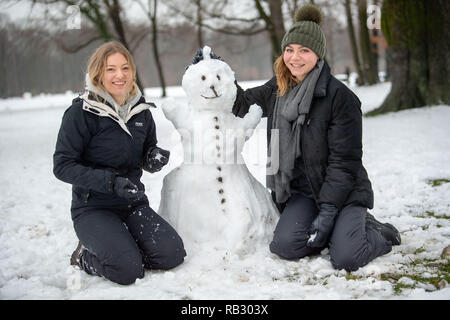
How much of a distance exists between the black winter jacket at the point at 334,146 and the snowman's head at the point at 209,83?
0.64 m

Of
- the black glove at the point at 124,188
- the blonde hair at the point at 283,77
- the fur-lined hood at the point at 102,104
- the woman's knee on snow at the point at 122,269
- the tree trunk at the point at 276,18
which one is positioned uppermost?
the tree trunk at the point at 276,18

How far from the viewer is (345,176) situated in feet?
9.39

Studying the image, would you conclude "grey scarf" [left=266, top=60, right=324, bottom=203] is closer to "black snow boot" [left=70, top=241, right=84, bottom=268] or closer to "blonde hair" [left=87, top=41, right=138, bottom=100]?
"blonde hair" [left=87, top=41, right=138, bottom=100]

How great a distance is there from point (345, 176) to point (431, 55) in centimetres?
667

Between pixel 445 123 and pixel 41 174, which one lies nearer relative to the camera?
pixel 41 174

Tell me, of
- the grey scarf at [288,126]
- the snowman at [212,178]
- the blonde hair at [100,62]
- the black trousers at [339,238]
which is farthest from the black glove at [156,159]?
the black trousers at [339,238]

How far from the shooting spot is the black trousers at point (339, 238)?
8.73 feet

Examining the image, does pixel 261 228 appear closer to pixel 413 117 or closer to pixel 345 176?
pixel 345 176

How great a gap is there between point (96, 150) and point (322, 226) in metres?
1.60

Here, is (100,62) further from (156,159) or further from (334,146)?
(334,146)

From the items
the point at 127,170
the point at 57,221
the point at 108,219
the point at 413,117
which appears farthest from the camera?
the point at 413,117

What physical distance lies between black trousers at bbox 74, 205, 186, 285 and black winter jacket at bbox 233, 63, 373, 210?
1.07m

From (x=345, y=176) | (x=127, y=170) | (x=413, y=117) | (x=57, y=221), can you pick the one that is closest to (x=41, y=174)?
(x=57, y=221)

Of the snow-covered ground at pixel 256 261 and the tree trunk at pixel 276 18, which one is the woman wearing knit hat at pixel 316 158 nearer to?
the snow-covered ground at pixel 256 261
